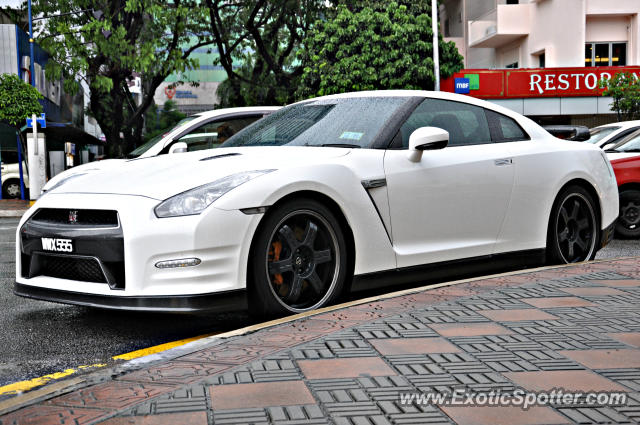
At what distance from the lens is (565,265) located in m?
6.31

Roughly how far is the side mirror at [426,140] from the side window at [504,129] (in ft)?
3.20

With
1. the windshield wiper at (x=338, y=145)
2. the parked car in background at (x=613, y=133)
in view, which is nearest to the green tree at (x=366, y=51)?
the parked car in background at (x=613, y=133)

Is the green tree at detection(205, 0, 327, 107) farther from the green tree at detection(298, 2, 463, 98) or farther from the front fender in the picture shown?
the front fender

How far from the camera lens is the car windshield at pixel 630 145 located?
10648mm

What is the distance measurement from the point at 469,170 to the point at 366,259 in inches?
46.0

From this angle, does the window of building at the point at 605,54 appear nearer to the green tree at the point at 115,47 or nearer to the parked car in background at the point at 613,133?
the green tree at the point at 115,47

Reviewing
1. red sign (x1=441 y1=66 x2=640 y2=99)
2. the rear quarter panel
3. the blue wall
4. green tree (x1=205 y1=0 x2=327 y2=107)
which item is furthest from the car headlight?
red sign (x1=441 y1=66 x2=640 y2=99)

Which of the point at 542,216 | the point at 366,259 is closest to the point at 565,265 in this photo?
the point at 542,216

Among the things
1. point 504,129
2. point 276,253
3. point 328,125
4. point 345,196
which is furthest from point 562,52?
point 276,253

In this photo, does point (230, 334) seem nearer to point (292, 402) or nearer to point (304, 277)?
point (304, 277)

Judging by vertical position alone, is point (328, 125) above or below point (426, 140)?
above

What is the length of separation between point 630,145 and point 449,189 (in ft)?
19.7

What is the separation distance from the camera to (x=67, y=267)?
4.81 metres

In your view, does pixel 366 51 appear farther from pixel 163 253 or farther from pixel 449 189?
pixel 163 253
